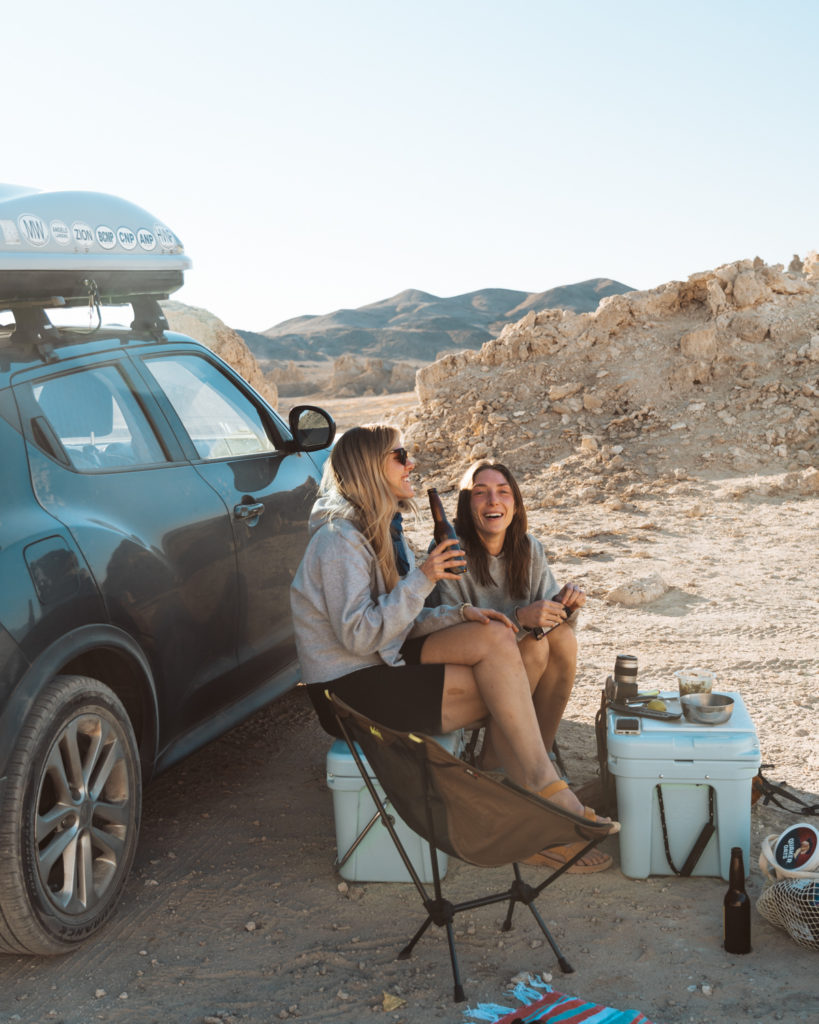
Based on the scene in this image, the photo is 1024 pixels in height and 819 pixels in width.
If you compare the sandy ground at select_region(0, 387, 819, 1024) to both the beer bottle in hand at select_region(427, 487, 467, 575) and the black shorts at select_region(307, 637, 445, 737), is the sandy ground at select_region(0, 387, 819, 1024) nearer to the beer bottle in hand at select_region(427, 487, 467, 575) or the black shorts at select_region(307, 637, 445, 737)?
the black shorts at select_region(307, 637, 445, 737)

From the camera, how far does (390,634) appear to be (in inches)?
137

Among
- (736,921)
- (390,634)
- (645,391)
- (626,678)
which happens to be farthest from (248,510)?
(645,391)

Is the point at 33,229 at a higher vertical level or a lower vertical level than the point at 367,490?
higher

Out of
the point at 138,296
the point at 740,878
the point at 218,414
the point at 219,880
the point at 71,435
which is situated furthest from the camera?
the point at 218,414

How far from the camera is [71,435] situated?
3410mm

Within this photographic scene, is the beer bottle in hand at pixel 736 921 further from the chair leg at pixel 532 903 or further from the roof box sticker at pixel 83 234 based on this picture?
the roof box sticker at pixel 83 234

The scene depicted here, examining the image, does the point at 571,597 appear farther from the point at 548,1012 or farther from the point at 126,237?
the point at 126,237

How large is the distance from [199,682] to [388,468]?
3.30 ft

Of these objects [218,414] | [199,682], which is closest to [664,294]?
[218,414]

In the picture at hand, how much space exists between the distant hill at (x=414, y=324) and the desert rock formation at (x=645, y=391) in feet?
167

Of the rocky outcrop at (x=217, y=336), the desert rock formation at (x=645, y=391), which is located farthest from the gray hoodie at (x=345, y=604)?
the rocky outcrop at (x=217, y=336)

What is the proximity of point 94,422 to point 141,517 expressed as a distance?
0.38 metres

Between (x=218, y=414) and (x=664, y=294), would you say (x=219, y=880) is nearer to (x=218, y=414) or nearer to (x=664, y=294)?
(x=218, y=414)

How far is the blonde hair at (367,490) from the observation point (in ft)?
12.0
